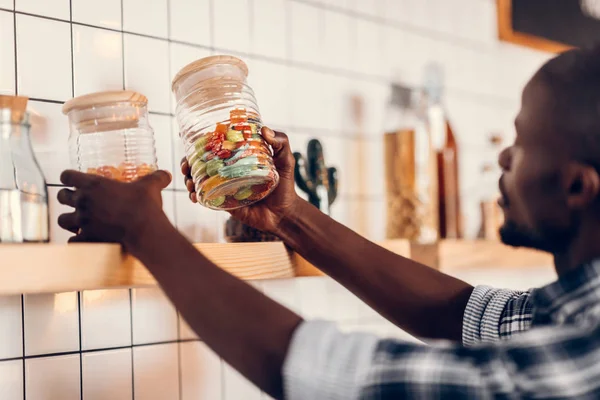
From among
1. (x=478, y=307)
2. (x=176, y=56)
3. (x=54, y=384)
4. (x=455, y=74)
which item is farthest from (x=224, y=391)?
(x=455, y=74)

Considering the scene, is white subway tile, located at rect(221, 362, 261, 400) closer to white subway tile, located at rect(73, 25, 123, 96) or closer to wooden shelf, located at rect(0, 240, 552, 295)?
wooden shelf, located at rect(0, 240, 552, 295)

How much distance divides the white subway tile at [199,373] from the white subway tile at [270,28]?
55cm

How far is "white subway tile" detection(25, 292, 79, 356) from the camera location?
0.98m

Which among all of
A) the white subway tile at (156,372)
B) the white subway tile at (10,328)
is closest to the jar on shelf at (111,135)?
the white subway tile at (10,328)

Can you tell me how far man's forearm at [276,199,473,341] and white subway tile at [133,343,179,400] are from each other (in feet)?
1.00

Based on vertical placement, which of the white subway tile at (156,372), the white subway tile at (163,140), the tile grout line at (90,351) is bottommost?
the white subway tile at (156,372)

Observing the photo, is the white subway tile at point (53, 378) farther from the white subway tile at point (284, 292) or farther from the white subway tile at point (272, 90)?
the white subway tile at point (272, 90)

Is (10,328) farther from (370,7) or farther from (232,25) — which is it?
(370,7)

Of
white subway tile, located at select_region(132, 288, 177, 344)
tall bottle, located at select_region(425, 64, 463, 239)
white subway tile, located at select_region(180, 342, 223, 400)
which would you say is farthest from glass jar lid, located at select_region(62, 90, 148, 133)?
tall bottle, located at select_region(425, 64, 463, 239)

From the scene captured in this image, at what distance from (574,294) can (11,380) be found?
29.5 inches

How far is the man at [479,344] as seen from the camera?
2.22ft

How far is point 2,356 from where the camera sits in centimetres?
95

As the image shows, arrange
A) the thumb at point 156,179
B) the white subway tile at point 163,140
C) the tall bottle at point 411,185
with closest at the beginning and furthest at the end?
the thumb at point 156,179, the white subway tile at point 163,140, the tall bottle at point 411,185

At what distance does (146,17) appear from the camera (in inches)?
44.5
